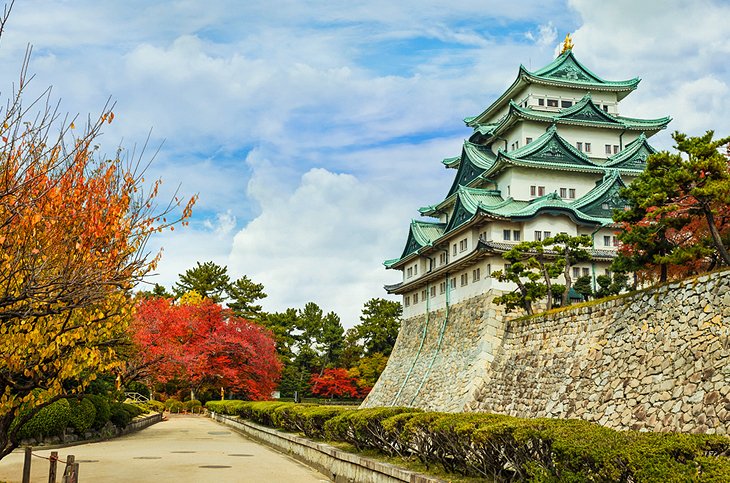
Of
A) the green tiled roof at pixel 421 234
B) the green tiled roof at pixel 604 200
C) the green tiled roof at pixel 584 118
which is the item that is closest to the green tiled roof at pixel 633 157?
the green tiled roof at pixel 584 118

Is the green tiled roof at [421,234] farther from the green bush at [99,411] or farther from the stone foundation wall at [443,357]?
the green bush at [99,411]

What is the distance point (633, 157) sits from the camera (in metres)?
40.7

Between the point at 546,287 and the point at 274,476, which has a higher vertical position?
the point at 546,287

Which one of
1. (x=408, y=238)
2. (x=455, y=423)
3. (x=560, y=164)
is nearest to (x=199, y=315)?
(x=408, y=238)

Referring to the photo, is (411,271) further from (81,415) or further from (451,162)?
(81,415)

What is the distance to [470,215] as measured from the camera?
37656mm

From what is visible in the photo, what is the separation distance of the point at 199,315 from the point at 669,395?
39.1 meters

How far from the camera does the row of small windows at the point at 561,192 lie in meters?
39.5

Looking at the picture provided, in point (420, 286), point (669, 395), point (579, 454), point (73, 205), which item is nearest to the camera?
point (579, 454)

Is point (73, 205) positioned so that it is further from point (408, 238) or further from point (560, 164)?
point (408, 238)

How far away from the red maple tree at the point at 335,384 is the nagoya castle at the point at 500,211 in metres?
14.9

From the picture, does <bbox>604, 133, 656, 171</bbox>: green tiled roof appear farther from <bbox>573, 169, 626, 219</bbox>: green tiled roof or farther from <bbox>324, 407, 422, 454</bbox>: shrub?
<bbox>324, 407, 422, 454</bbox>: shrub

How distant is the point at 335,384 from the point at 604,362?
1614 inches

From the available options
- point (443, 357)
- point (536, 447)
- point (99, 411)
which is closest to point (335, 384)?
point (443, 357)
